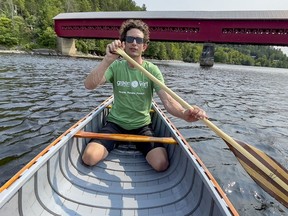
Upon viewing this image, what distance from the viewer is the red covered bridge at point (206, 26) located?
111 feet

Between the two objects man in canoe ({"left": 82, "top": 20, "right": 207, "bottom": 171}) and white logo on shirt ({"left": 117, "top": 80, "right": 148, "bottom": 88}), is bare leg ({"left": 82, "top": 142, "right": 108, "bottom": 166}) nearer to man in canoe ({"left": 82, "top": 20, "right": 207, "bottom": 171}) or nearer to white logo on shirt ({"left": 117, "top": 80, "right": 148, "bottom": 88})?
man in canoe ({"left": 82, "top": 20, "right": 207, "bottom": 171})

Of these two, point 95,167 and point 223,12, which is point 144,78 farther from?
point 223,12

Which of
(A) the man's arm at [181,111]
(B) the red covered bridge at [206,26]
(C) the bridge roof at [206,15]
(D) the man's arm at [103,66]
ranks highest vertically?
(C) the bridge roof at [206,15]

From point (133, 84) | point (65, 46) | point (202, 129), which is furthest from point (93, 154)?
point (65, 46)

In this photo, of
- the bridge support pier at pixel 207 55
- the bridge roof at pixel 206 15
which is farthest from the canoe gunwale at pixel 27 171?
the bridge support pier at pixel 207 55

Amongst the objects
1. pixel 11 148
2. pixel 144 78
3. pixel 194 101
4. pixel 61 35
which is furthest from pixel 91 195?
pixel 61 35

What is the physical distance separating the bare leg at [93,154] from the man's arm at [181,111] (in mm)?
1250

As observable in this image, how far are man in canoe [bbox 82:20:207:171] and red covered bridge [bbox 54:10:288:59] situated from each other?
34329 millimetres

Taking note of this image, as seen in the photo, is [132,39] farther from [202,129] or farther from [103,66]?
[202,129]

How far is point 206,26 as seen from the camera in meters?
37.2

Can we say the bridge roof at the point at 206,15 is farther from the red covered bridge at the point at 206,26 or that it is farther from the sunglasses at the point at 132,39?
the sunglasses at the point at 132,39

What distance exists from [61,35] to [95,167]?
1929 inches

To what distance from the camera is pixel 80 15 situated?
45312mm

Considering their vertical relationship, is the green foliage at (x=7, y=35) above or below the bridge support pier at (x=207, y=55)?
above
